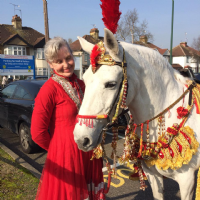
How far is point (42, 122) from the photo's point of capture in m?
1.68

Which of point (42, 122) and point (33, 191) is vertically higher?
point (42, 122)

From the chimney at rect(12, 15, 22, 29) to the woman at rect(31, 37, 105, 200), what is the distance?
3766 centimetres

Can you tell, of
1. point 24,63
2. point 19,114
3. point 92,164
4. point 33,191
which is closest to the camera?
point 92,164

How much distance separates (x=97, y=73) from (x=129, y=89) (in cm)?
30

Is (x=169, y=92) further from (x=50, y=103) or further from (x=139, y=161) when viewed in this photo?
(x=50, y=103)

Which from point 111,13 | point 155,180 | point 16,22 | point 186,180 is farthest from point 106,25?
point 16,22

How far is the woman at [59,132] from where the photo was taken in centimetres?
170

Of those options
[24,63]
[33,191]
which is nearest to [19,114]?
[33,191]

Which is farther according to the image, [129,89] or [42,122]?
[42,122]

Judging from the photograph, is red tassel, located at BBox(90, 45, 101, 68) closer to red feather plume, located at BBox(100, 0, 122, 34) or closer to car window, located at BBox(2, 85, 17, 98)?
red feather plume, located at BBox(100, 0, 122, 34)

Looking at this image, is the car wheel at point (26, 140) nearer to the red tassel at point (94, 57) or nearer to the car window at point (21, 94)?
the car window at point (21, 94)

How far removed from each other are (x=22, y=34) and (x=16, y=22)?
2.21 metres

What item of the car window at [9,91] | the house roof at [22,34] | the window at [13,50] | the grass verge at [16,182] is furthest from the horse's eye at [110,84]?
the window at [13,50]

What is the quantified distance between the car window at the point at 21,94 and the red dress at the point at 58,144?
10.6 feet
